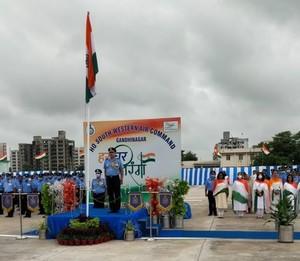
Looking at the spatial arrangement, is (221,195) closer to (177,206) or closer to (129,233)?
(177,206)

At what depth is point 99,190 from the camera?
49.7 ft

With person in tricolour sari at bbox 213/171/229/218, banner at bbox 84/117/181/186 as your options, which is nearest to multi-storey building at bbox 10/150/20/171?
banner at bbox 84/117/181/186

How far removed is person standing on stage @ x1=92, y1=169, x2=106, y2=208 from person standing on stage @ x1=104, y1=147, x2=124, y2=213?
2901 mm

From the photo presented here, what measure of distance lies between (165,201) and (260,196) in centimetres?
545

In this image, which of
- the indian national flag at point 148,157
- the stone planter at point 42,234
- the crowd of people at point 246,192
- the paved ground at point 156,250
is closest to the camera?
the paved ground at point 156,250

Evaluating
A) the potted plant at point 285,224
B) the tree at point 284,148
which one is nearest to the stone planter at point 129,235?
the potted plant at point 285,224

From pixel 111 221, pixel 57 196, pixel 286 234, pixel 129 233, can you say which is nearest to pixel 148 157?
pixel 57 196

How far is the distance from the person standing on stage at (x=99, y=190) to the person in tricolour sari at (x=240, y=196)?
4655 millimetres

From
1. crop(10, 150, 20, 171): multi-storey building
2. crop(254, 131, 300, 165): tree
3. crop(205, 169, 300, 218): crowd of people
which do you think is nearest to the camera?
crop(205, 169, 300, 218): crowd of people

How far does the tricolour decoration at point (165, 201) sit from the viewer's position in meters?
11.7

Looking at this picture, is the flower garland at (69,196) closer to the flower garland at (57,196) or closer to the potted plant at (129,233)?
the flower garland at (57,196)

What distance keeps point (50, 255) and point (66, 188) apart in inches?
160

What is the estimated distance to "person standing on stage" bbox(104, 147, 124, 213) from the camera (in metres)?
11.9

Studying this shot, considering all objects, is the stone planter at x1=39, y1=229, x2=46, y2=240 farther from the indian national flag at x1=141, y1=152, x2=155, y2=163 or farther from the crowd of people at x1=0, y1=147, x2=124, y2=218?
the indian national flag at x1=141, y1=152, x2=155, y2=163
